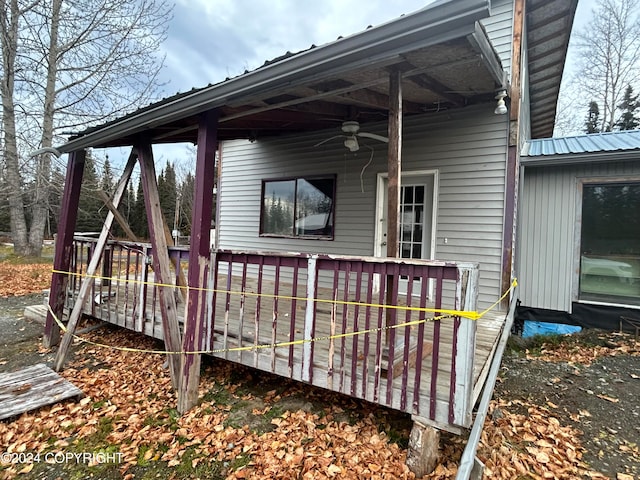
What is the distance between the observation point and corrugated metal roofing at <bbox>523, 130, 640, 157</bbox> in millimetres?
5086

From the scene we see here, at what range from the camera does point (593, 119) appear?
18.6m

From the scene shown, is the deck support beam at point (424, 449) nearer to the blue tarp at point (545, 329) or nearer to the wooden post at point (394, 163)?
the wooden post at point (394, 163)

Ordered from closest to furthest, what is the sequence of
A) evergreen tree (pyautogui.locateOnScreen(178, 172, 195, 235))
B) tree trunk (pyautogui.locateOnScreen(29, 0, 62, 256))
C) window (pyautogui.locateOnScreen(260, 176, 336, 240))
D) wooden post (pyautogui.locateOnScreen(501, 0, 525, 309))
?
wooden post (pyautogui.locateOnScreen(501, 0, 525, 309))
window (pyautogui.locateOnScreen(260, 176, 336, 240))
tree trunk (pyautogui.locateOnScreen(29, 0, 62, 256))
evergreen tree (pyautogui.locateOnScreen(178, 172, 195, 235))

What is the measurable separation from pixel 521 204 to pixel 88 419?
6.34 meters

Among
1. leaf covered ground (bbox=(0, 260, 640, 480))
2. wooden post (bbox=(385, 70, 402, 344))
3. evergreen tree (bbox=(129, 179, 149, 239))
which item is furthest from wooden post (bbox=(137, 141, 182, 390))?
evergreen tree (bbox=(129, 179, 149, 239))

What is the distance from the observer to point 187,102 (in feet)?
10.1

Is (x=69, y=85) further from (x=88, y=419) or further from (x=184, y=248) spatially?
(x=88, y=419)

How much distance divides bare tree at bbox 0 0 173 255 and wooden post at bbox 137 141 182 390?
9986 mm

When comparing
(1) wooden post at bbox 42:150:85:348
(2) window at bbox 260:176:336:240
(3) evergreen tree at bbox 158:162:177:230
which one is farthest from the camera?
(3) evergreen tree at bbox 158:162:177:230

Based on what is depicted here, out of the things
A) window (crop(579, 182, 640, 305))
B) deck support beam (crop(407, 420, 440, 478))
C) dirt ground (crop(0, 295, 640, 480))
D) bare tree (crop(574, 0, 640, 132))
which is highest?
bare tree (crop(574, 0, 640, 132))

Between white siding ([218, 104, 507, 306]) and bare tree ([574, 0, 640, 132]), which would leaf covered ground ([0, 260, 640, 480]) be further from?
bare tree ([574, 0, 640, 132])

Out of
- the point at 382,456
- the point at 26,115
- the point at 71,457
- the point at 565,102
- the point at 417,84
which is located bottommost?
the point at 71,457

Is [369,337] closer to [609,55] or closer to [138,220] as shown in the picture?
[609,55]

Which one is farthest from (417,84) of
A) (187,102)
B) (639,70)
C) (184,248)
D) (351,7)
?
(639,70)
